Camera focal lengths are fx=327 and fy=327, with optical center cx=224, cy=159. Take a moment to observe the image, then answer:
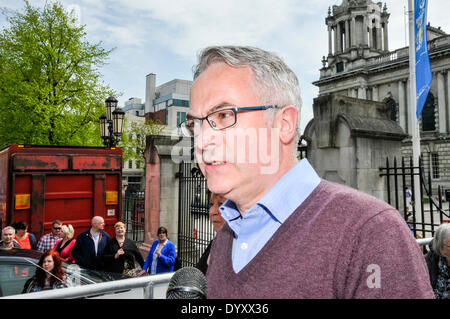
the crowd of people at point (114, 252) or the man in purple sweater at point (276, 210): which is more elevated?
the man in purple sweater at point (276, 210)

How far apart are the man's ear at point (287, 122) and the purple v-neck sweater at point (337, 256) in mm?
215

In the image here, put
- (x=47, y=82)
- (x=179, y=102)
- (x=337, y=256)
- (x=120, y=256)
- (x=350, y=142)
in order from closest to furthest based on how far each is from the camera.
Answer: (x=337, y=256)
(x=350, y=142)
(x=120, y=256)
(x=47, y=82)
(x=179, y=102)

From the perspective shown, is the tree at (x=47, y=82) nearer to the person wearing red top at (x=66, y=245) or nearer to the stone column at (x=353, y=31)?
the person wearing red top at (x=66, y=245)

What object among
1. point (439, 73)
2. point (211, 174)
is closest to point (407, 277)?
point (211, 174)

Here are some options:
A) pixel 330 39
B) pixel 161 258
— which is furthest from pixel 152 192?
pixel 330 39

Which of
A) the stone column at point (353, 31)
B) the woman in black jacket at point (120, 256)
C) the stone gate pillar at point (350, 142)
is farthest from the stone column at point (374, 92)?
the woman in black jacket at point (120, 256)

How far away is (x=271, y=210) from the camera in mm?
1085

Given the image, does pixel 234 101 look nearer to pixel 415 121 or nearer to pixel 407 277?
pixel 407 277

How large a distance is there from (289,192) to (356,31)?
56923mm

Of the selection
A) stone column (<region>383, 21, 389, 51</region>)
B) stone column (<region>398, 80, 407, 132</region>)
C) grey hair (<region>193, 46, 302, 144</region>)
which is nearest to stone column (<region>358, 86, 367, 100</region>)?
stone column (<region>398, 80, 407, 132</region>)

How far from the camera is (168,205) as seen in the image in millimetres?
8570

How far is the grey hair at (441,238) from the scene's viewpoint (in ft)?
11.0

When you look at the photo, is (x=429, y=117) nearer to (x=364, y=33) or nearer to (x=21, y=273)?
(x=364, y=33)
